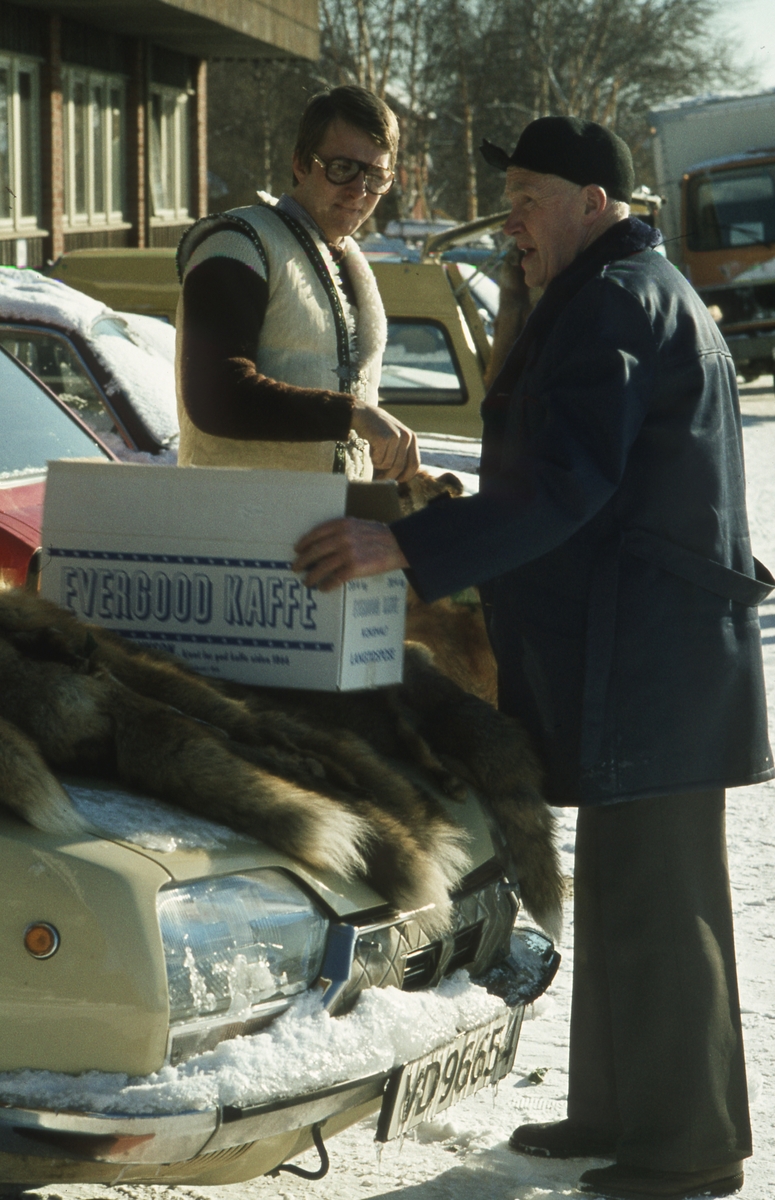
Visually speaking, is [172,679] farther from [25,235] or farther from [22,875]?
[25,235]

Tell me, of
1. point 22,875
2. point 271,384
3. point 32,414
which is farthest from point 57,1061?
point 32,414

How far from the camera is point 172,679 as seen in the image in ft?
8.52

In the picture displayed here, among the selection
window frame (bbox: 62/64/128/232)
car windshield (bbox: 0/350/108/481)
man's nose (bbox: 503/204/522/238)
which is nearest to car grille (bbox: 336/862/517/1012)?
man's nose (bbox: 503/204/522/238)

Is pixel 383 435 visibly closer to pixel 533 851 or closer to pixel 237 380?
pixel 237 380

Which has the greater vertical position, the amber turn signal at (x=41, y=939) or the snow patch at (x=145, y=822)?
the snow patch at (x=145, y=822)

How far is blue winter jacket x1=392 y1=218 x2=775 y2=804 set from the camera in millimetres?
2611

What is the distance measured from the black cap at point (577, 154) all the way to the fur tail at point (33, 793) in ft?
4.81

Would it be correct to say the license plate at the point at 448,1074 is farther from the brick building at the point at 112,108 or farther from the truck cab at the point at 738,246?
the truck cab at the point at 738,246

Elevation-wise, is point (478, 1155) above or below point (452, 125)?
below

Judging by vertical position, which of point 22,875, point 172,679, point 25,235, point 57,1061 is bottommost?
point 57,1061

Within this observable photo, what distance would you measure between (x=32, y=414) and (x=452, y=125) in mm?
49835

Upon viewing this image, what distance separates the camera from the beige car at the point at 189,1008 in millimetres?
2082

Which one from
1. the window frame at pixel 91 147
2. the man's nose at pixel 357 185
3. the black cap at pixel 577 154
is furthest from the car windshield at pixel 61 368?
the window frame at pixel 91 147

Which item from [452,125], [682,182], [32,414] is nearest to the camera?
[32,414]
